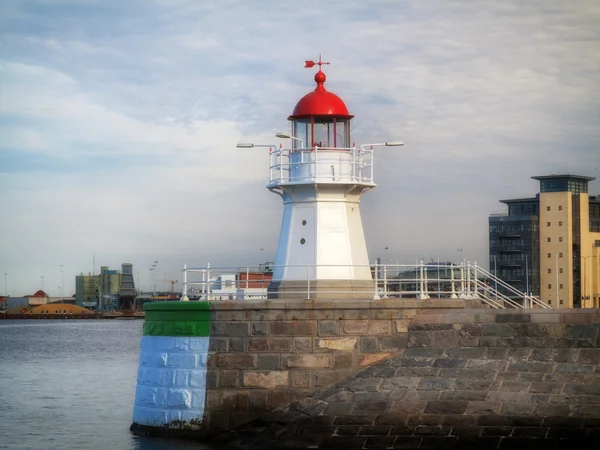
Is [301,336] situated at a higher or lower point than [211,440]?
higher

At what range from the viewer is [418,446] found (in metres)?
18.6

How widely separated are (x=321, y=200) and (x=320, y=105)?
2.31 metres

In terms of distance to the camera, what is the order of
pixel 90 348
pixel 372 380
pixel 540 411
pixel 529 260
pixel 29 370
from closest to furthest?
pixel 540 411 → pixel 372 380 → pixel 29 370 → pixel 90 348 → pixel 529 260

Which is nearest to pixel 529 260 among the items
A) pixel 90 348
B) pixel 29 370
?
pixel 90 348

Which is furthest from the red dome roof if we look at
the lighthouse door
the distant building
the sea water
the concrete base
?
the distant building

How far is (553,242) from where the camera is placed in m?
103

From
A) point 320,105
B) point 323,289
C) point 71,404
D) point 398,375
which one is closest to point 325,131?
point 320,105

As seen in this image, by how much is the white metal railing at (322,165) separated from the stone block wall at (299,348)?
4.20 metres

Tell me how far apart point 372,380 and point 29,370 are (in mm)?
33554

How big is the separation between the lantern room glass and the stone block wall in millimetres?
5257

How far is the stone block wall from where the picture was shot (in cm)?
2014

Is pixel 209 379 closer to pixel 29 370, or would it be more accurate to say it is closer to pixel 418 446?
pixel 418 446

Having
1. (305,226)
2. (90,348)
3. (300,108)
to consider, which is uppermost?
(300,108)

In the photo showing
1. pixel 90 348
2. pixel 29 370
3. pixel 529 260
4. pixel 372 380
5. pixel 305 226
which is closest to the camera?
pixel 372 380
